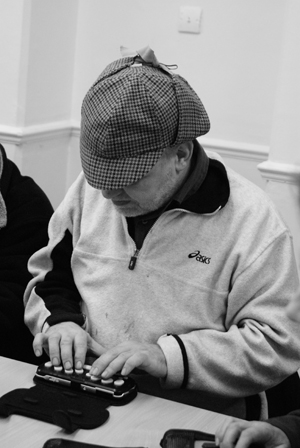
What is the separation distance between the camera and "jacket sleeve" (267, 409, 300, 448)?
1210mm

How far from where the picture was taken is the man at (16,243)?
1866 millimetres

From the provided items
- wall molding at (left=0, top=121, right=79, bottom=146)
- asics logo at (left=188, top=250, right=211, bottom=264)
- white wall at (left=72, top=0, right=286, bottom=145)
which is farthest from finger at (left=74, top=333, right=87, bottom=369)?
white wall at (left=72, top=0, right=286, bottom=145)

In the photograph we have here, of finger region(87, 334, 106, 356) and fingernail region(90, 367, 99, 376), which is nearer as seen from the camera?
fingernail region(90, 367, 99, 376)

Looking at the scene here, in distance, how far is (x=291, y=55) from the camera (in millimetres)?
2529

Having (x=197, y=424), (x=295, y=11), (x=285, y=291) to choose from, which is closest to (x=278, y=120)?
(x=295, y=11)

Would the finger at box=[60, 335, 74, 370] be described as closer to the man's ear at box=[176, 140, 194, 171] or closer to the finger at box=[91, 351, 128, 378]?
the finger at box=[91, 351, 128, 378]

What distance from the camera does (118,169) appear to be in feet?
4.60

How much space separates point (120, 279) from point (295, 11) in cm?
142

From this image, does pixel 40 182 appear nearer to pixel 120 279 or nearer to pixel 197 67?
pixel 197 67

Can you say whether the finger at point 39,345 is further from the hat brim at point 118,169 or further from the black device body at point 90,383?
the hat brim at point 118,169

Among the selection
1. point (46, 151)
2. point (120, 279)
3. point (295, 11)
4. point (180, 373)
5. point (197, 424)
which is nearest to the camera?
point (197, 424)

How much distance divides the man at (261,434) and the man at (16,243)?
2.72ft

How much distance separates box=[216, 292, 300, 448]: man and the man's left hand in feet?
0.79

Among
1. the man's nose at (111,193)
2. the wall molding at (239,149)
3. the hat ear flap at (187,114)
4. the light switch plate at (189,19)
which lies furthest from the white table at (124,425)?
the light switch plate at (189,19)
